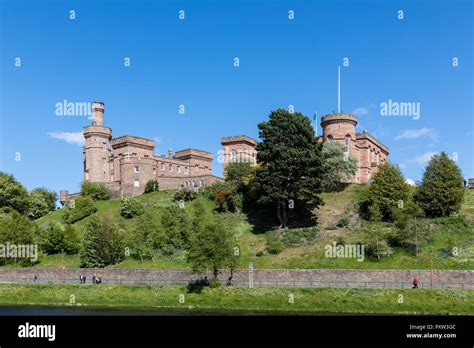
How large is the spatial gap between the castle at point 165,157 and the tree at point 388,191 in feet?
59.3

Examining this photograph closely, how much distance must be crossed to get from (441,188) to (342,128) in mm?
23370

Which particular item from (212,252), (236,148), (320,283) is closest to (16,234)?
(212,252)

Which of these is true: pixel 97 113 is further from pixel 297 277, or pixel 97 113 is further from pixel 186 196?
pixel 297 277

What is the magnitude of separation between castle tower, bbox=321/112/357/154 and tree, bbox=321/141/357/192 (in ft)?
16.2

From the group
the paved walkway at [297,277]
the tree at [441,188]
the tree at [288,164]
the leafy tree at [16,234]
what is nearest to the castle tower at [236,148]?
the tree at [288,164]

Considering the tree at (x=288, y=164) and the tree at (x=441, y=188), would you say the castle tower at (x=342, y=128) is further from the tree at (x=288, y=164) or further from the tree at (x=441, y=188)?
the tree at (x=441, y=188)

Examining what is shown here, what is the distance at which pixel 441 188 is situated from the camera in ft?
174

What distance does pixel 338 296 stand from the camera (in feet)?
123

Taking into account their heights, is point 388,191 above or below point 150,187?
below

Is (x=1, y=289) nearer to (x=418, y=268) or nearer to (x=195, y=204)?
(x=195, y=204)

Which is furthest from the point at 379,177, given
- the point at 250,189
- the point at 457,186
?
the point at 250,189

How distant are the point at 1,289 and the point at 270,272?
24.7 metres

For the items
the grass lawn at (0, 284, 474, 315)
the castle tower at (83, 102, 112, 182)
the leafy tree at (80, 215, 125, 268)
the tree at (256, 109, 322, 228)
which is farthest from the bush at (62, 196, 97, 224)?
the tree at (256, 109, 322, 228)

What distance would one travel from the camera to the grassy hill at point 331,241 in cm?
4431
